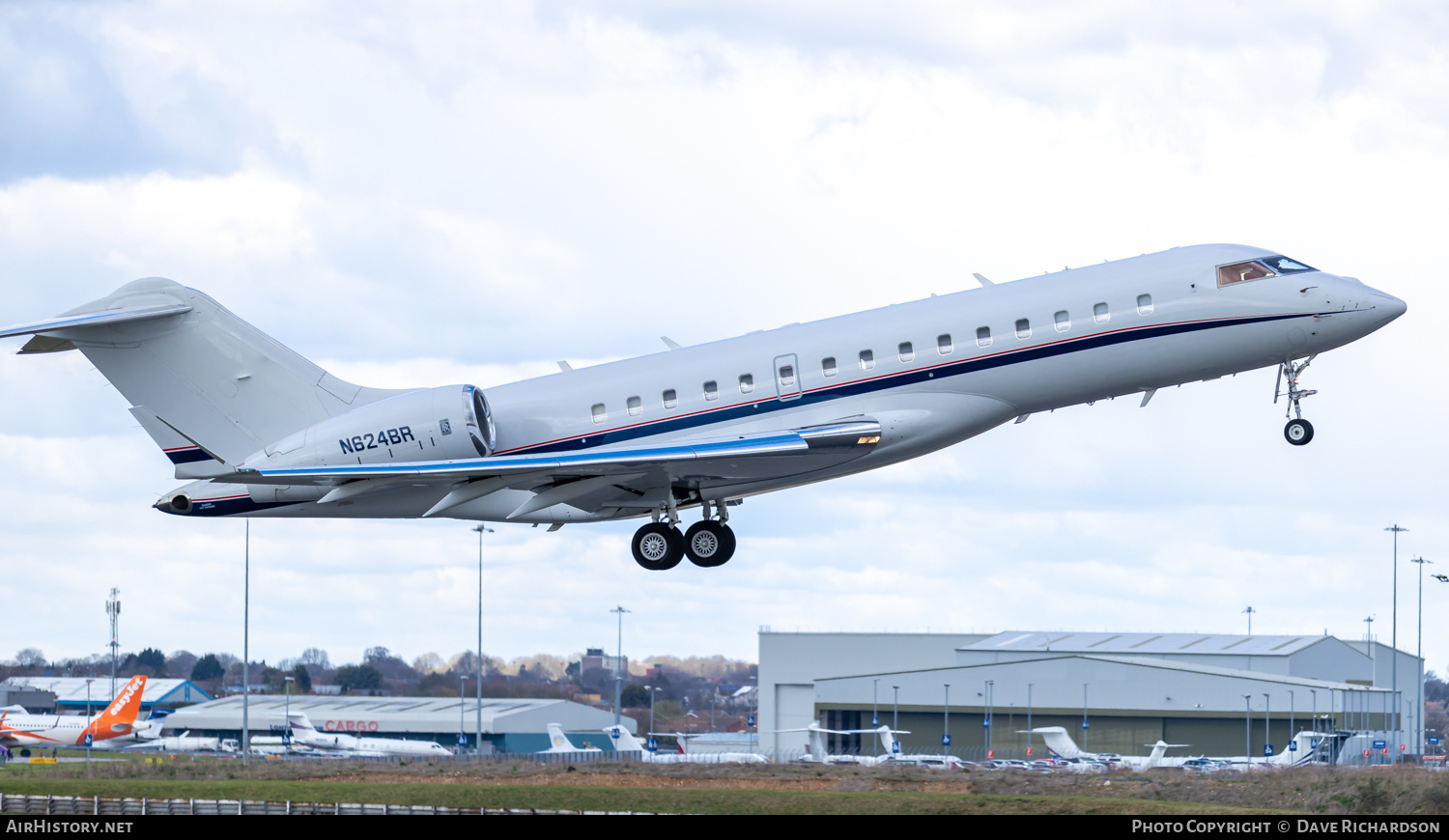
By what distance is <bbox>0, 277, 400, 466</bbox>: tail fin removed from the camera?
27703 mm

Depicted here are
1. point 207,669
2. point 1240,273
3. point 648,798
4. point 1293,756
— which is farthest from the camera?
point 207,669

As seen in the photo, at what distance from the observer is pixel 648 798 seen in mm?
35250

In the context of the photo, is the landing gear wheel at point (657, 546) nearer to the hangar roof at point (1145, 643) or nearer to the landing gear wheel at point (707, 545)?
the landing gear wheel at point (707, 545)

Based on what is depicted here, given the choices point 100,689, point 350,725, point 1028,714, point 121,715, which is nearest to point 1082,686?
point 1028,714

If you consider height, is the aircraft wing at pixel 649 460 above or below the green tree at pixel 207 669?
above

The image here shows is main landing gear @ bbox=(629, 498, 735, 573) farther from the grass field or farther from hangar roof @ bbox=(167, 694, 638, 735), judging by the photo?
hangar roof @ bbox=(167, 694, 638, 735)

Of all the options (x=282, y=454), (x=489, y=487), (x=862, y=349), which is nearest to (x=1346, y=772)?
(x=862, y=349)

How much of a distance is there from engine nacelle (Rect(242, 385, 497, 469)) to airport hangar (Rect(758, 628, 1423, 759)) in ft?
143

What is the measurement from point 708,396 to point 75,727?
59.9 metres

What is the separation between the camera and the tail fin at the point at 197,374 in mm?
27703

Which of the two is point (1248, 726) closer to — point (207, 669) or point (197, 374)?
point (197, 374)

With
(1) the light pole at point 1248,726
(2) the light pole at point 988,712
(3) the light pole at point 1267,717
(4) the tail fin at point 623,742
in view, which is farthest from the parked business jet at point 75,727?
(3) the light pole at point 1267,717

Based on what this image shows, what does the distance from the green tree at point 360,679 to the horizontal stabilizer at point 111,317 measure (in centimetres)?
8875
